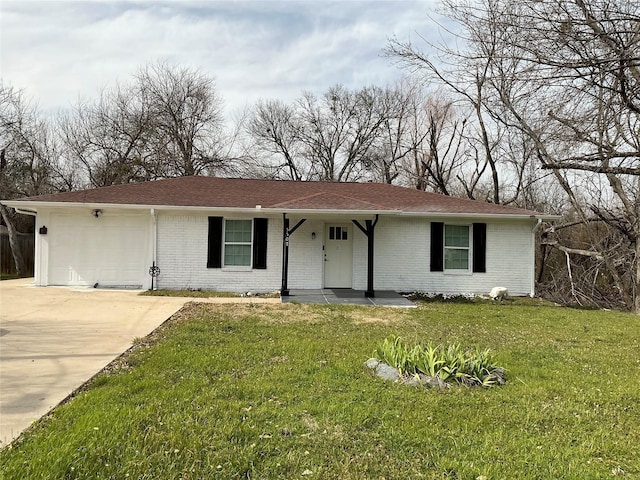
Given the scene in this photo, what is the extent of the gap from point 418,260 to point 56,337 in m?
9.77

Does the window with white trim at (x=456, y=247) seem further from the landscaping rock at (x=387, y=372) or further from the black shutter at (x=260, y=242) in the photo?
the landscaping rock at (x=387, y=372)

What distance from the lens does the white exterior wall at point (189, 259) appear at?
41.5 ft

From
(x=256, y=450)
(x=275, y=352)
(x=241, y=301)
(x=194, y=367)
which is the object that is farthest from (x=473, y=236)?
(x=256, y=450)

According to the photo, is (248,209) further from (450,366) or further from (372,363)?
(450,366)

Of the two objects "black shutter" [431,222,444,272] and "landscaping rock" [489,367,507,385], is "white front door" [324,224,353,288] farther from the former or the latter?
"landscaping rock" [489,367,507,385]

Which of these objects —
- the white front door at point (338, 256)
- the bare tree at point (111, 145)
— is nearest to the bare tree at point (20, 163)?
the bare tree at point (111, 145)

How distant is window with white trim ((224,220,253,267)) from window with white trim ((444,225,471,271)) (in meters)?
6.09

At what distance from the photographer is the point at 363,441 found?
336cm

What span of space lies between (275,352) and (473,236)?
932 centimetres

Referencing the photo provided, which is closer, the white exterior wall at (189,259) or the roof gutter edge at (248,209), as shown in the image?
the roof gutter edge at (248,209)

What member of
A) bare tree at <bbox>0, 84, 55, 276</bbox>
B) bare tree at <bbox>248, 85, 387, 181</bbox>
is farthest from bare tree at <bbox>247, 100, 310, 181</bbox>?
bare tree at <bbox>0, 84, 55, 276</bbox>

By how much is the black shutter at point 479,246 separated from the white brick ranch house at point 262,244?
31mm

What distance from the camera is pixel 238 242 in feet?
42.3

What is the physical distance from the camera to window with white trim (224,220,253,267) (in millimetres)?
12852
